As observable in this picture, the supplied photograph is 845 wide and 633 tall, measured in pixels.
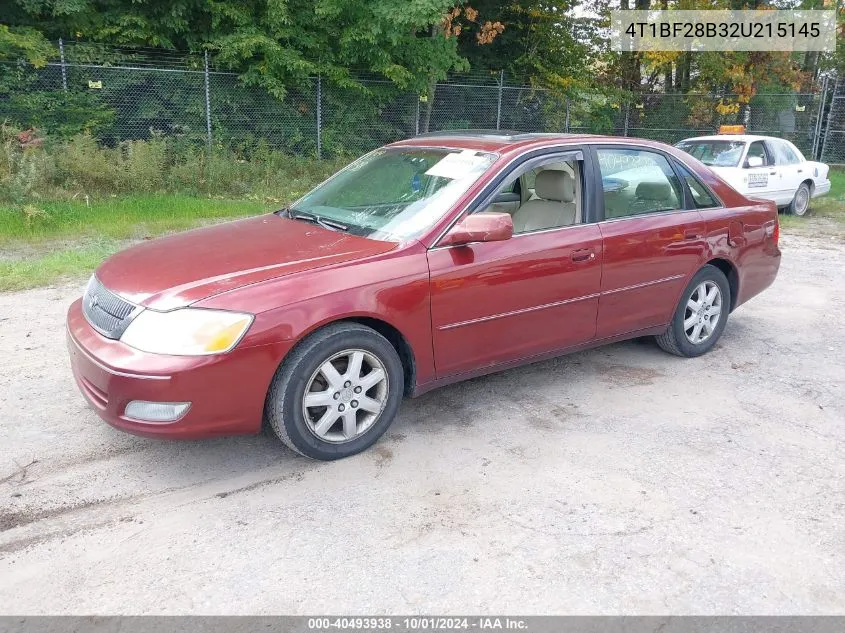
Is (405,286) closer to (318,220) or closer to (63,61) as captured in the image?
(318,220)

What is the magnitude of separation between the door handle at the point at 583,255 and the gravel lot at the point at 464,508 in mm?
898

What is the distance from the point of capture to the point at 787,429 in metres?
4.32

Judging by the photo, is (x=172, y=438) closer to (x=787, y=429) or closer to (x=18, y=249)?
(x=787, y=429)

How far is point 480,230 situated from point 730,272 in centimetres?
267

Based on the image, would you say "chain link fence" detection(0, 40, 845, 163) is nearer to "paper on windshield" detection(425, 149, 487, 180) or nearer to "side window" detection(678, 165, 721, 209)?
"paper on windshield" detection(425, 149, 487, 180)

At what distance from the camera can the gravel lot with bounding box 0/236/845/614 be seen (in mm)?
2805

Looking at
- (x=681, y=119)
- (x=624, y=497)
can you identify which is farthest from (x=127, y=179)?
(x=681, y=119)

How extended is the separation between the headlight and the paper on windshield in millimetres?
1653

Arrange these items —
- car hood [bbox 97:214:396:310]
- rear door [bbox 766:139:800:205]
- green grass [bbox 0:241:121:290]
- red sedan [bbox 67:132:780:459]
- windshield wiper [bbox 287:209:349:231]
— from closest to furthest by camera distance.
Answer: red sedan [bbox 67:132:780:459] < car hood [bbox 97:214:396:310] < windshield wiper [bbox 287:209:349:231] < green grass [bbox 0:241:121:290] < rear door [bbox 766:139:800:205]

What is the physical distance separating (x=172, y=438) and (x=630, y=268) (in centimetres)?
303

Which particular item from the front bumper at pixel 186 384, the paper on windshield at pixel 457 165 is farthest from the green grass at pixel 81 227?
the paper on windshield at pixel 457 165

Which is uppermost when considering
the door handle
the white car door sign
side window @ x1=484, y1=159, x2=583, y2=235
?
side window @ x1=484, y1=159, x2=583, y2=235

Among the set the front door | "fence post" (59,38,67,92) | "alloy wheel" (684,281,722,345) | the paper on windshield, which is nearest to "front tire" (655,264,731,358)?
"alloy wheel" (684,281,722,345)

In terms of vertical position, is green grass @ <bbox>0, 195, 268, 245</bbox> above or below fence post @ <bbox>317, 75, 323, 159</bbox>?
below
